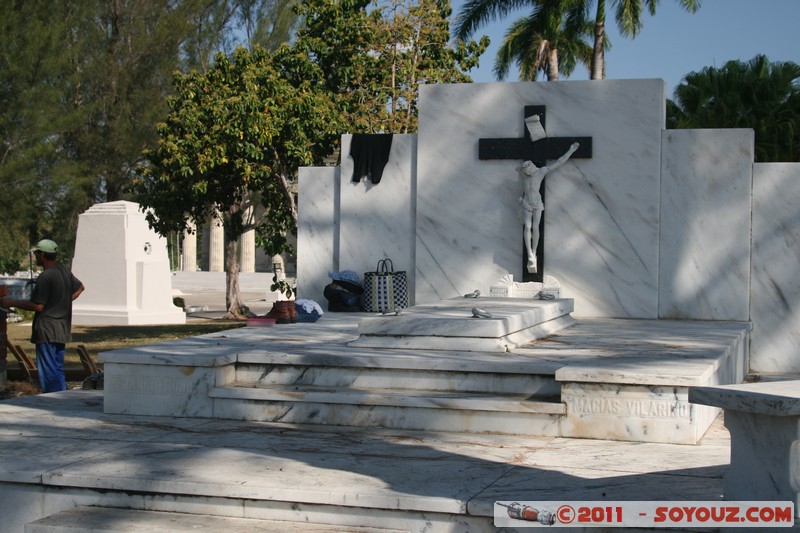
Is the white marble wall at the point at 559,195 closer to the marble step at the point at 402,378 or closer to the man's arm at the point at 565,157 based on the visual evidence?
the man's arm at the point at 565,157

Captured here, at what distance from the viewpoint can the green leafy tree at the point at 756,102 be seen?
25.8m

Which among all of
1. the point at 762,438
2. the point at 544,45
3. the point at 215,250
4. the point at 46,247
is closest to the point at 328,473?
the point at 762,438

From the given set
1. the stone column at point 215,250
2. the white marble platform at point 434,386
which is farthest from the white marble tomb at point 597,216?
the stone column at point 215,250

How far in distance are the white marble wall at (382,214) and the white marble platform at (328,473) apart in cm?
680

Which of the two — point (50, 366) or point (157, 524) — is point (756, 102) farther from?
A: point (157, 524)

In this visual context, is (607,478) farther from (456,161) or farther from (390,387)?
(456,161)

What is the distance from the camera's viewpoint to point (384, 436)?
274 inches

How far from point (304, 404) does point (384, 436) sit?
80 centimetres

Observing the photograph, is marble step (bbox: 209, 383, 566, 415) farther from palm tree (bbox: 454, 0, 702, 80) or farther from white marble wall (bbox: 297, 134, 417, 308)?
palm tree (bbox: 454, 0, 702, 80)

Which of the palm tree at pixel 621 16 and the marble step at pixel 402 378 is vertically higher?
the palm tree at pixel 621 16

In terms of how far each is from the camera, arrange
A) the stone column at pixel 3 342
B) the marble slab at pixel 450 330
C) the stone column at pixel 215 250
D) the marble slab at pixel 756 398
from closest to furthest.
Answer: the marble slab at pixel 756 398 < the marble slab at pixel 450 330 < the stone column at pixel 3 342 < the stone column at pixel 215 250

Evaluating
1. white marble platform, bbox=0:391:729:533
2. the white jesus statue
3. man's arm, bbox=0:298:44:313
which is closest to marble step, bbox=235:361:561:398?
white marble platform, bbox=0:391:729:533

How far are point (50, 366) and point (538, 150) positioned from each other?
21.4 ft

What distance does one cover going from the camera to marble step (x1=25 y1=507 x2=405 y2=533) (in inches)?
203
